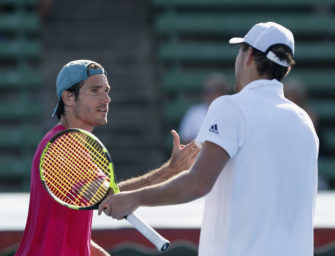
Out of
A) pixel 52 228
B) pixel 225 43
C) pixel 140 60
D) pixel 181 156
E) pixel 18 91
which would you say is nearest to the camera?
pixel 52 228

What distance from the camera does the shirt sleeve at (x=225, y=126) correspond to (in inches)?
101

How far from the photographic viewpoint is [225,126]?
2582 mm

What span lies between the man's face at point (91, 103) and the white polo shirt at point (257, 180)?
617 mm

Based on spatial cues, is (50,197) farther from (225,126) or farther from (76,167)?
(225,126)

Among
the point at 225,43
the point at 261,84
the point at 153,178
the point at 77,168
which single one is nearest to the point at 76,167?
the point at 77,168

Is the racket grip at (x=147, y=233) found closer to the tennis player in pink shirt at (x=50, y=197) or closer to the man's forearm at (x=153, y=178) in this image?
the tennis player in pink shirt at (x=50, y=197)

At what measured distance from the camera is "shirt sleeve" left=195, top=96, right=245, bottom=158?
2568 mm

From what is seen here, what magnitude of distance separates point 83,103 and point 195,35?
21.4 feet

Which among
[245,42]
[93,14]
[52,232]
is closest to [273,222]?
[245,42]

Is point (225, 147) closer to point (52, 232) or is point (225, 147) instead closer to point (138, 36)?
point (52, 232)

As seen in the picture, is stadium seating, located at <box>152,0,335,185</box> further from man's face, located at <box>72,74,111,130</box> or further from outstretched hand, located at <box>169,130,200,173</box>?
man's face, located at <box>72,74,111,130</box>

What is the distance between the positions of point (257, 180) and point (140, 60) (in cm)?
670

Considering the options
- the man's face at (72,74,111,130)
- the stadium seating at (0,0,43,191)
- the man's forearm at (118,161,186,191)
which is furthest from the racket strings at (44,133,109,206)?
the stadium seating at (0,0,43,191)

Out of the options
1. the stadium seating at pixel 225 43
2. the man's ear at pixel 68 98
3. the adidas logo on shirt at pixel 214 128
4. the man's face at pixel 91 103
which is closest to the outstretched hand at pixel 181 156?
the man's face at pixel 91 103
